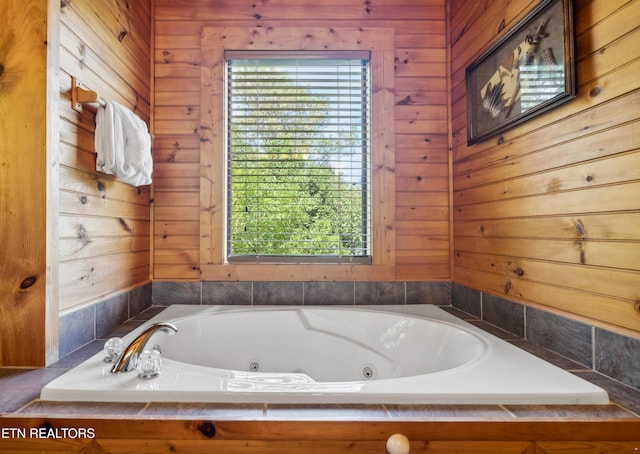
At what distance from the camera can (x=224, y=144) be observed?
1969 mm

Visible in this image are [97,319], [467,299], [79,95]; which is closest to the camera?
[79,95]

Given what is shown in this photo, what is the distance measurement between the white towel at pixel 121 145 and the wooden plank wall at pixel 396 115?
14.7 inches

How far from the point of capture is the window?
1.99 meters

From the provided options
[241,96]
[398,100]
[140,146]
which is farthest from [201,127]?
[398,100]

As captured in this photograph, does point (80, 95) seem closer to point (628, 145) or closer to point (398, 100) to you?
point (398, 100)

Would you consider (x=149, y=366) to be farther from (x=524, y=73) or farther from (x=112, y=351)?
(x=524, y=73)

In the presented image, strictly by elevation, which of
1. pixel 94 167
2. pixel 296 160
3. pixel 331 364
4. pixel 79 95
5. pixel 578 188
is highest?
pixel 79 95

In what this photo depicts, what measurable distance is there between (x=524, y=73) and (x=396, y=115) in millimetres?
762

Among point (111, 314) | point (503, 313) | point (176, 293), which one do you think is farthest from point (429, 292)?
point (111, 314)

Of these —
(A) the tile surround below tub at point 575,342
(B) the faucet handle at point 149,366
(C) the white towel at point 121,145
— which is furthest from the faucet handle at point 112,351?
(A) the tile surround below tub at point 575,342

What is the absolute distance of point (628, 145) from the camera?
0.93 meters

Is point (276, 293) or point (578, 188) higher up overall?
point (578, 188)

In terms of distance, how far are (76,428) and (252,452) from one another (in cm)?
43

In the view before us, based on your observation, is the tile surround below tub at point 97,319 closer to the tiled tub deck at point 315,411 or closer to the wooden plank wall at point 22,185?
the wooden plank wall at point 22,185
